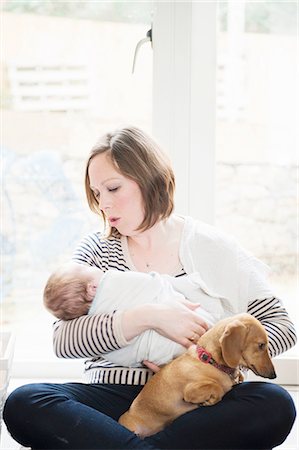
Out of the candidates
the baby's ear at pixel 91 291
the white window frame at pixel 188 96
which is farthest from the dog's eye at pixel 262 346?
the white window frame at pixel 188 96

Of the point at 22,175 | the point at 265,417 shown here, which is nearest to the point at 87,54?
the point at 22,175

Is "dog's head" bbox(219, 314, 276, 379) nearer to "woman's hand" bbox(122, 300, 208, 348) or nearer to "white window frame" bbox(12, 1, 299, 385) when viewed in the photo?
"woman's hand" bbox(122, 300, 208, 348)

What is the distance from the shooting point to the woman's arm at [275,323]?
2.01m

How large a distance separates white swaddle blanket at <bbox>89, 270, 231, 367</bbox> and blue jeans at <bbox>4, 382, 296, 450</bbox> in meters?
0.18

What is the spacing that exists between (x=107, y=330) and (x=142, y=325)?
0.28 ft

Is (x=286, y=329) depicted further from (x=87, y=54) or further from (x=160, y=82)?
(x=87, y=54)

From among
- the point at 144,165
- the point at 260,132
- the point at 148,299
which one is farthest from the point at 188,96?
the point at 148,299

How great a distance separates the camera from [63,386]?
2.02 meters

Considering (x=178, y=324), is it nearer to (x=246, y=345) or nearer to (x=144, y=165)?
(x=246, y=345)

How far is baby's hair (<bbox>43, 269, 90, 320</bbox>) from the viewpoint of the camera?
1.96 metres

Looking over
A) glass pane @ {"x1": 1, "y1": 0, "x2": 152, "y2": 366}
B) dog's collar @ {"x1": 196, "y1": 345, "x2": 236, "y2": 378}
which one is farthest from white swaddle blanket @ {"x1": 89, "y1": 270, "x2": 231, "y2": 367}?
glass pane @ {"x1": 1, "y1": 0, "x2": 152, "y2": 366}

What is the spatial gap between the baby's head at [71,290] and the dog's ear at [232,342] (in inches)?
14.1

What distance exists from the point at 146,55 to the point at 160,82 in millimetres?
109

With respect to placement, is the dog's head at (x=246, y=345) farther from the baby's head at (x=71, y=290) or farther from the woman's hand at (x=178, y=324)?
the baby's head at (x=71, y=290)
